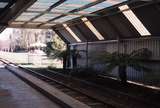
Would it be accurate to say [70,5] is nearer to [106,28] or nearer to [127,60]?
[106,28]

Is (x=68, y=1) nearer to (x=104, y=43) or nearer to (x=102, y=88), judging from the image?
(x=102, y=88)

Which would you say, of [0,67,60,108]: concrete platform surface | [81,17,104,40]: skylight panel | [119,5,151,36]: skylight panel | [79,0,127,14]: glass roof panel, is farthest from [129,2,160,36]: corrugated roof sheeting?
[0,67,60,108]: concrete platform surface

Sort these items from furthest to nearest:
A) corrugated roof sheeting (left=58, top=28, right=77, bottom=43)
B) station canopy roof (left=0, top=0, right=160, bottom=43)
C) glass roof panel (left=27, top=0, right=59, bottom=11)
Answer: corrugated roof sheeting (left=58, top=28, right=77, bottom=43) → glass roof panel (left=27, top=0, right=59, bottom=11) → station canopy roof (left=0, top=0, right=160, bottom=43)

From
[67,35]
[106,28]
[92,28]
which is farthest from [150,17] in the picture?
[67,35]

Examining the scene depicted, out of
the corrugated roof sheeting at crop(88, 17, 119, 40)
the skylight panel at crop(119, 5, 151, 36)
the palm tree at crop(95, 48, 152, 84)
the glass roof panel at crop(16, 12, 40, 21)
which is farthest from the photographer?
the glass roof panel at crop(16, 12, 40, 21)

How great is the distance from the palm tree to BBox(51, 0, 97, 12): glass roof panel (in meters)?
2.72

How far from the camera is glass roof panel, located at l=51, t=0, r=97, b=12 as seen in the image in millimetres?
17236

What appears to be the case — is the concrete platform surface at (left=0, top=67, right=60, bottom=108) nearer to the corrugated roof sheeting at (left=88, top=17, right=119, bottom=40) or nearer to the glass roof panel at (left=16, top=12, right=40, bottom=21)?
the corrugated roof sheeting at (left=88, top=17, right=119, bottom=40)

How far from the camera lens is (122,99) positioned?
41.7ft

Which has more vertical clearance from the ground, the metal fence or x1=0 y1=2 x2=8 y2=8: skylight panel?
x1=0 y1=2 x2=8 y2=8: skylight panel

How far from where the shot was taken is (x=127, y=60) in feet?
54.6

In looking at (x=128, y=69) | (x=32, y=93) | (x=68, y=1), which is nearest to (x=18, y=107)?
(x=32, y=93)

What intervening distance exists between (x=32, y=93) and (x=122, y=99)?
340cm

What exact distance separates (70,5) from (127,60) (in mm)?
4095
